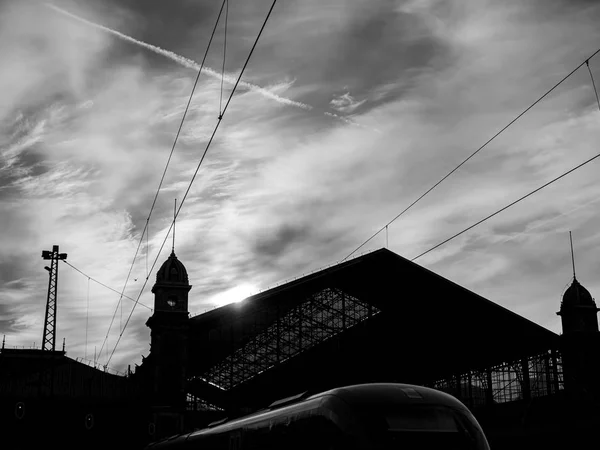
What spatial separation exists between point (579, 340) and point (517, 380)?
5.90m

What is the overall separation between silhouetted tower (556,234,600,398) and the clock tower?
63.8ft

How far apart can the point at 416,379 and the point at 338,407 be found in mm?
33541

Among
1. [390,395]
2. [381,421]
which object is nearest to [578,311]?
[390,395]

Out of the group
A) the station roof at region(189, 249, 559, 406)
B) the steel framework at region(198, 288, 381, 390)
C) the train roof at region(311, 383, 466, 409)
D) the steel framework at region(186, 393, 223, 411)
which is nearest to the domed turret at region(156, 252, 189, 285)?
the station roof at region(189, 249, 559, 406)

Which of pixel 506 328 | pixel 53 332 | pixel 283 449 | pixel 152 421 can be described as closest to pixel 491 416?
pixel 506 328

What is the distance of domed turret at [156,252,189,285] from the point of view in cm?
3859

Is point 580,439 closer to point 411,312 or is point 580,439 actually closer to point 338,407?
point 338,407

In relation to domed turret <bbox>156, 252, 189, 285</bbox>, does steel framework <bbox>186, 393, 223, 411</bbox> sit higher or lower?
lower

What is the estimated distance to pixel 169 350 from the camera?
37031 millimetres

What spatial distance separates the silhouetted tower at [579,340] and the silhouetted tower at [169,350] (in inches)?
766

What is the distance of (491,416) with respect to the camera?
3350 cm

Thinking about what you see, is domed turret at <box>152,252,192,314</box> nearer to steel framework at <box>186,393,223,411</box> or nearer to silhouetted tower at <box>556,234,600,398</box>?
steel framework at <box>186,393,223,411</box>

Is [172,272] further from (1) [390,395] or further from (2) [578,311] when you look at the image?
(1) [390,395]

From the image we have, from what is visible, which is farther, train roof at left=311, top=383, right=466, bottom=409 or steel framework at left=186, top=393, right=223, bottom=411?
steel framework at left=186, top=393, right=223, bottom=411
